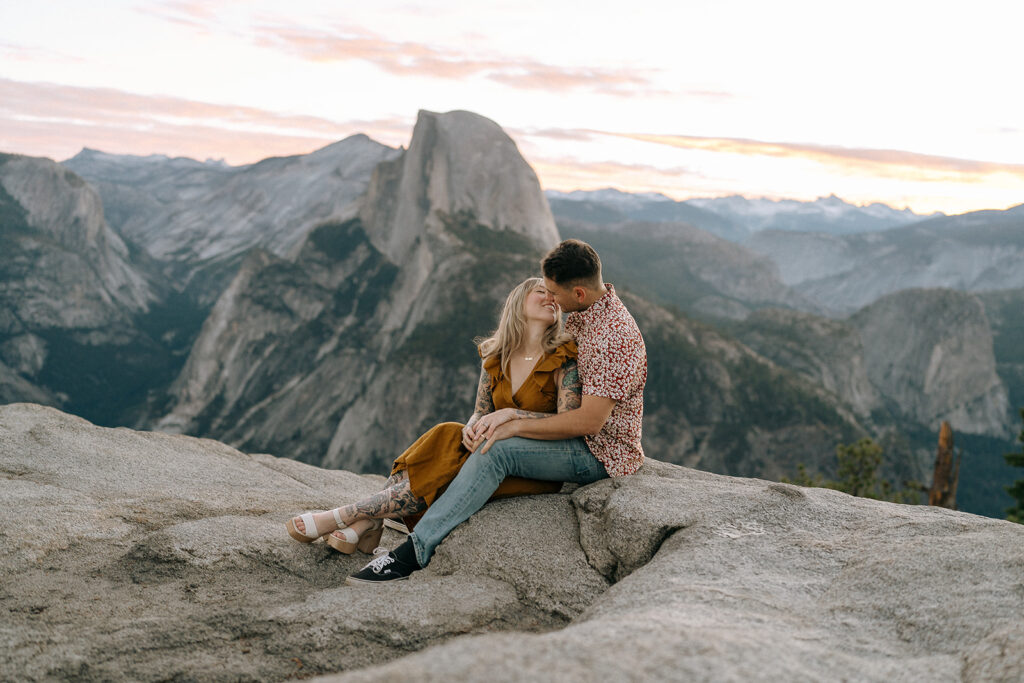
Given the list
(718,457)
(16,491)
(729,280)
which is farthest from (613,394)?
(729,280)

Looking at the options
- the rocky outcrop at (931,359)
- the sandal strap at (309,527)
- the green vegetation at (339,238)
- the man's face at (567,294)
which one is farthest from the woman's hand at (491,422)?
the rocky outcrop at (931,359)

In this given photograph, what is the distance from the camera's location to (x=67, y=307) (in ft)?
385

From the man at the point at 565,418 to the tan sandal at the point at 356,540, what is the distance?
51 centimetres

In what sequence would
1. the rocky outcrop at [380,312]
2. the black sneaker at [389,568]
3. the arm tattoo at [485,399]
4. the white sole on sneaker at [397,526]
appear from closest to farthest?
the black sneaker at [389,568]
the arm tattoo at [485,399]
the white sole on sneaker at [397,526]
the rocky outcrop at [380,312]

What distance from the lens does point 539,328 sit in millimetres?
6352

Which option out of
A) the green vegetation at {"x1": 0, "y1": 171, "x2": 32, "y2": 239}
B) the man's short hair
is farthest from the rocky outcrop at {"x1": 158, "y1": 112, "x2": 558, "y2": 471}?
the green vegetation at {"x1": 0, "y1": 171, "x2": 32, "y2": 239}

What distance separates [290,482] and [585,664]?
7229mm

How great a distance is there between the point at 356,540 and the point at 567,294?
110 inches

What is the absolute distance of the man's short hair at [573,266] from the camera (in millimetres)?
5918

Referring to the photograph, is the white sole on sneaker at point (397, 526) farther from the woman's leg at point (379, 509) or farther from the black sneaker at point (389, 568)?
the black sneaker at point (389, 568)

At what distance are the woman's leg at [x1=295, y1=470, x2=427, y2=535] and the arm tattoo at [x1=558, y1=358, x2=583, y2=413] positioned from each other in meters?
1.50

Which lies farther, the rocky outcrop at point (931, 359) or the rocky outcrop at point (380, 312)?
the rocky outcrop at point (931, 359)

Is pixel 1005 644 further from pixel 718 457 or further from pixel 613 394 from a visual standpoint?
pixel 718 457

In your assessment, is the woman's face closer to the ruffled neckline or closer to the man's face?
the man's face
